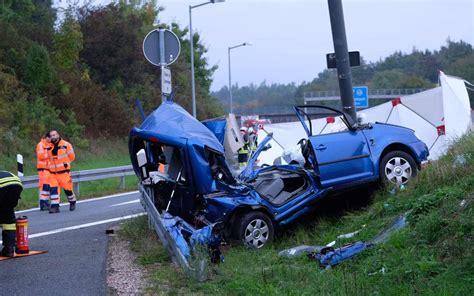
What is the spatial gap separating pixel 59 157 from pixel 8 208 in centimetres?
558

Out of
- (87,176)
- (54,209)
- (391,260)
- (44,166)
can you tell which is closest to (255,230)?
(391,260)

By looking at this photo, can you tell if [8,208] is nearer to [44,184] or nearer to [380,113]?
[44,184]

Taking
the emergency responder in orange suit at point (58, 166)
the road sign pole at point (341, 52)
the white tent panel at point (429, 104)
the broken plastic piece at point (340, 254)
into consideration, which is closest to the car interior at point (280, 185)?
the broken plastic piece at point (340, 254)

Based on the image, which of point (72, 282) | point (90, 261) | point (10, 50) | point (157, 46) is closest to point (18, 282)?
point (72, 282)

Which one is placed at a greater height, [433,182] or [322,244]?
[433,182]

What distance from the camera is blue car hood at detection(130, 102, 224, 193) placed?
848 centimetres

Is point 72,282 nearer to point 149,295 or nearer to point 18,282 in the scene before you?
point 18,282

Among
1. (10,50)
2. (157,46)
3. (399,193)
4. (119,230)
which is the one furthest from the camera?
(10,50)

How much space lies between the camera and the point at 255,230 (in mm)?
8656

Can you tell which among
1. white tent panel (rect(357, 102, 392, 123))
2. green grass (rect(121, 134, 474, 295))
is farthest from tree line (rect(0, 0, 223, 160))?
green grass (rect(121, 134, 474, 295))

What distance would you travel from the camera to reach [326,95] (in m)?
57.9

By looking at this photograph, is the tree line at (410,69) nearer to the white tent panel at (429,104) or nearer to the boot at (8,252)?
the white tent panel at (429,104)

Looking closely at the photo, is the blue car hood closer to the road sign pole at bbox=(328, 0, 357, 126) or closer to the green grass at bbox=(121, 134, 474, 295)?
the green grass at bbox=(121, 134, 474, 295)

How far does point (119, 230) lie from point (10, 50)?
2225cm
